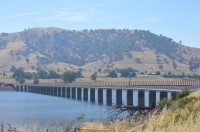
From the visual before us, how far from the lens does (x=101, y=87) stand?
520 feet

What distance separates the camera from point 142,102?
12406 cm

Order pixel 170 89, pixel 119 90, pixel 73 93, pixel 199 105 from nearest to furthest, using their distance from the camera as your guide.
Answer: pixel 199 105 < pixel 170 89 < pixel 119 90 < pixel 73 93

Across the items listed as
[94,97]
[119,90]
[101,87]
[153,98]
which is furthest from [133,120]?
[94,97]

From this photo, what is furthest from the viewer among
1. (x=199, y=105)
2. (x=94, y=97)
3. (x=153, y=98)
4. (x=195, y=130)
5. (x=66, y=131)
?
(x=94, y=97)

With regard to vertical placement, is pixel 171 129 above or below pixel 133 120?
above

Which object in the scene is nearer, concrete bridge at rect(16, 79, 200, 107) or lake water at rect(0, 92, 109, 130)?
lake water at rect(0, 92, 109, 130)

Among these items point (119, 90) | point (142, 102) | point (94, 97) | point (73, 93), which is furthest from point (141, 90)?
point (73, 93)

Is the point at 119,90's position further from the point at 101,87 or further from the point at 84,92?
the point at 84,92

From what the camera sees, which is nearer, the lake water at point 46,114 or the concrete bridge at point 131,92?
the lake water at point 46,114

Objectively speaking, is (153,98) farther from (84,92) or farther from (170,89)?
(84,92)

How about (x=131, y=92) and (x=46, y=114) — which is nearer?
(x=46, y=114)

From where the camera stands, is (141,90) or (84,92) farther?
(84,92)

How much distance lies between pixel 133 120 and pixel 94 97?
13561 cm

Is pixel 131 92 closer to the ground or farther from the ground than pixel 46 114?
farther from the ground
